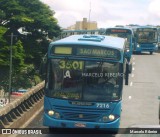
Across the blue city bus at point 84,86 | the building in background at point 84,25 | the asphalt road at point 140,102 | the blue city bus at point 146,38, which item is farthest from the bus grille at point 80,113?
the building in background at point 84,25

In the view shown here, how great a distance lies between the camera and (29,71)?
159ft

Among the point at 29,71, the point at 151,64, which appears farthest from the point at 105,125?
the point at 29,71

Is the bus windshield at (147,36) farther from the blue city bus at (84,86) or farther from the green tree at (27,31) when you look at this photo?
the blue city bus at (84,86)

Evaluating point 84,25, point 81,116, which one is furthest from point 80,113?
point 84,25

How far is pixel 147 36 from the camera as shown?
45.5 meters

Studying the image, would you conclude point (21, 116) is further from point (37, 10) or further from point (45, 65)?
point (37, 10)

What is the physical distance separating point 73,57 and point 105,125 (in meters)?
2.30

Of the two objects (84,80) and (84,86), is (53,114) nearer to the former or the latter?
(84,86)

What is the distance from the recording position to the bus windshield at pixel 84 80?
38.8ft

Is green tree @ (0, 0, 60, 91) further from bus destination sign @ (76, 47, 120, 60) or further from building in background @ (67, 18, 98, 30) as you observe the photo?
building in background @ (67, 18, 98, 30)

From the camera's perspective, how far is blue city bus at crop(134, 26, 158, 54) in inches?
1758

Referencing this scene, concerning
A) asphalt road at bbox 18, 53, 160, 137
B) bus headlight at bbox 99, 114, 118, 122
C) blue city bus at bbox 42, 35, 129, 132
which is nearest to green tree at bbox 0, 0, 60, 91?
asphalt road at bbox 18, 53, 160, 137

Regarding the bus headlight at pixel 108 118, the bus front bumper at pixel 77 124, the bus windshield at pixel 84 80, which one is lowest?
the bus front bumper at pixel 77 124

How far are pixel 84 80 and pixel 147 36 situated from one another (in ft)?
114
